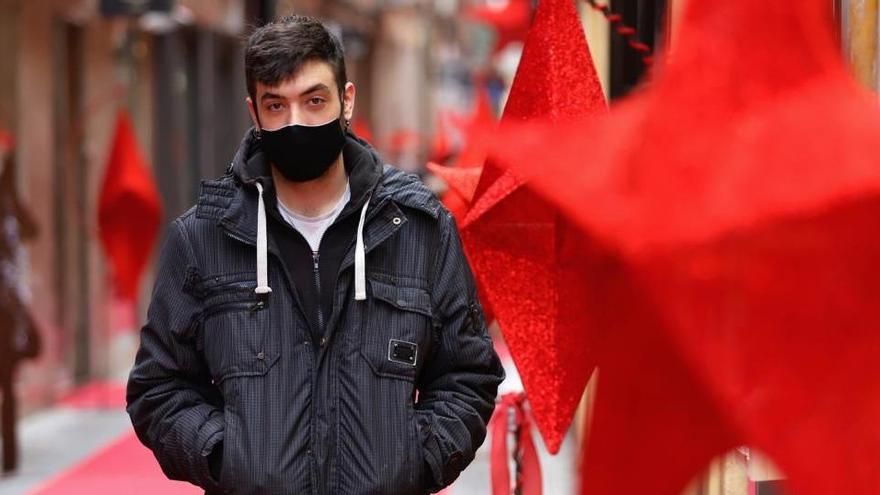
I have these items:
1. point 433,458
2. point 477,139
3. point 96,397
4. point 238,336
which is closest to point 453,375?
point 433,458

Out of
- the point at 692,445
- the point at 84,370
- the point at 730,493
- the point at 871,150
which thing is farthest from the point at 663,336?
the point at 84,370

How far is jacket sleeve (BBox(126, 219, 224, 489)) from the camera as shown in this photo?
3133mm

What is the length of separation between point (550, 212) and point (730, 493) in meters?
1.02

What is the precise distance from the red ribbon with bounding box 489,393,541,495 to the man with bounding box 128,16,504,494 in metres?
1.14

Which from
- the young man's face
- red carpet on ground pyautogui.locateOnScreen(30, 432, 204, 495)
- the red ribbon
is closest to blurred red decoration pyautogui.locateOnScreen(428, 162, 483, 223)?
the red ribbon

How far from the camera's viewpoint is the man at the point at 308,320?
3.02m

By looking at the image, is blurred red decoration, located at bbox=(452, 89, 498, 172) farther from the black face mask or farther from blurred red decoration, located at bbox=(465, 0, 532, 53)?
blurred red decoration, located at bbox=(465, 0, 532, 53)

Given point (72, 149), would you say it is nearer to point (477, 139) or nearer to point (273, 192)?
point (273, 192)

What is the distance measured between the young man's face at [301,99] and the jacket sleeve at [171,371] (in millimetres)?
322

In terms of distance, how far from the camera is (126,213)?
12617 mm

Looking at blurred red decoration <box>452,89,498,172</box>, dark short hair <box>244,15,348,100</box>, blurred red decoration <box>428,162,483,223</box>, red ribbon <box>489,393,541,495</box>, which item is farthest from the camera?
red ribbon <box>489,393,541,495</box>

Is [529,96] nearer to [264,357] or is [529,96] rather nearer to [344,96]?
[344,96]

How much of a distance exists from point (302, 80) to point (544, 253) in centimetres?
73

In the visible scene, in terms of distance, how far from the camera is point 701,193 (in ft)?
4.64
